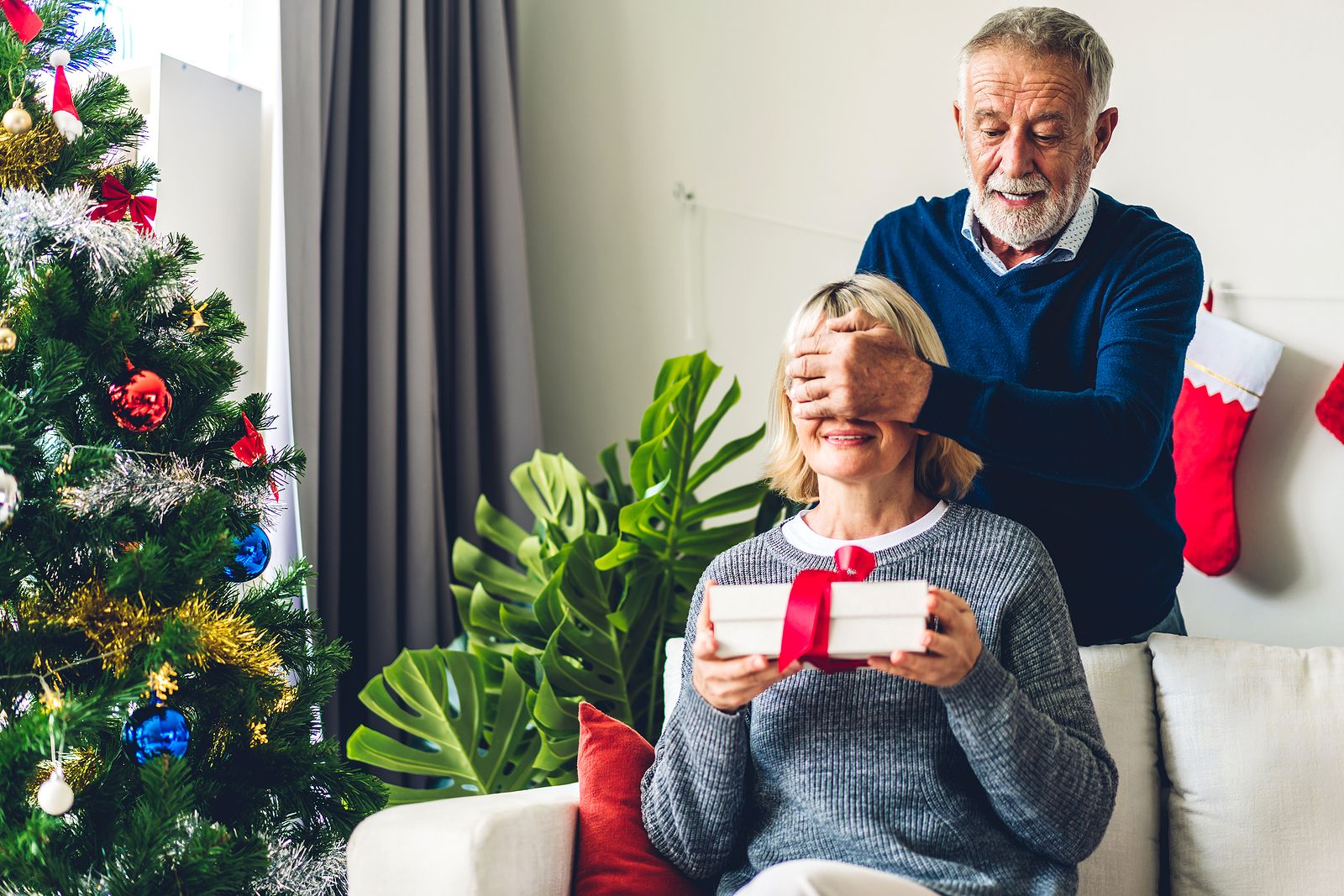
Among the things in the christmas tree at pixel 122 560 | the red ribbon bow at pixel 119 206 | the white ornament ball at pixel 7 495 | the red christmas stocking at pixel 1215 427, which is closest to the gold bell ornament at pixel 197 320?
the christmas tree at pixel 122 560

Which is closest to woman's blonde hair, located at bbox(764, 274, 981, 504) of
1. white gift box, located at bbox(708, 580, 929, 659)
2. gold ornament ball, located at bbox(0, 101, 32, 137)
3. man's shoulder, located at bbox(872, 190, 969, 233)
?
man's shoulder, located at bbox(872, 190, 969, 233)

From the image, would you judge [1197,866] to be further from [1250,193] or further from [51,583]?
[51,583]

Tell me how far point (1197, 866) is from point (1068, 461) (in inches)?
26.8

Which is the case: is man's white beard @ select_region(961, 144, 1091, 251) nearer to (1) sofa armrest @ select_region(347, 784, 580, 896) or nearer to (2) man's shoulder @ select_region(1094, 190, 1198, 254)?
(2) man's shoulder @ select_region(1094, 190, 1198, 254)

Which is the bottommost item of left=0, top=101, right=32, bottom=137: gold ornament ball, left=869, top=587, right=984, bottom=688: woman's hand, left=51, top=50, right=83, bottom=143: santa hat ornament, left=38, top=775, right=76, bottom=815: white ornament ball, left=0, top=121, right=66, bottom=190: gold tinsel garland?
left=38, top=775, right=76, bottom=815: white ornament ball

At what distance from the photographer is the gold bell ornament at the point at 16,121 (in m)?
1.27

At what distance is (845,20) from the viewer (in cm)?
249

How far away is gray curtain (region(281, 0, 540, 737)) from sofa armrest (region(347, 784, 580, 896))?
949mm

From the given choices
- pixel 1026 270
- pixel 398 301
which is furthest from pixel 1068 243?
pixel 398 301

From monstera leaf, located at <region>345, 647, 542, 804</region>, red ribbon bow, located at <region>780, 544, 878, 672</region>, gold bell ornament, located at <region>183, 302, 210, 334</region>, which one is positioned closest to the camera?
red ribbon bow, located at <region>780, 544, 878, 672</region>

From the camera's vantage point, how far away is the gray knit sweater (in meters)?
1.21

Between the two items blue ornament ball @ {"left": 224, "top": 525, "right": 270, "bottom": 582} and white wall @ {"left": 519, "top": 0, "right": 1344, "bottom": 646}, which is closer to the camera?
blue ornament ball @ {"left": 224, "top": 525, "right": 270, "bottom": 582}

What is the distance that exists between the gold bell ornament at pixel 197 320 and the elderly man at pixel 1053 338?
0.74 m

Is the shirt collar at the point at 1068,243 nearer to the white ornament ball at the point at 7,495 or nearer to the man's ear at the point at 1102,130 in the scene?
the man's ear at the point at 1102,130
